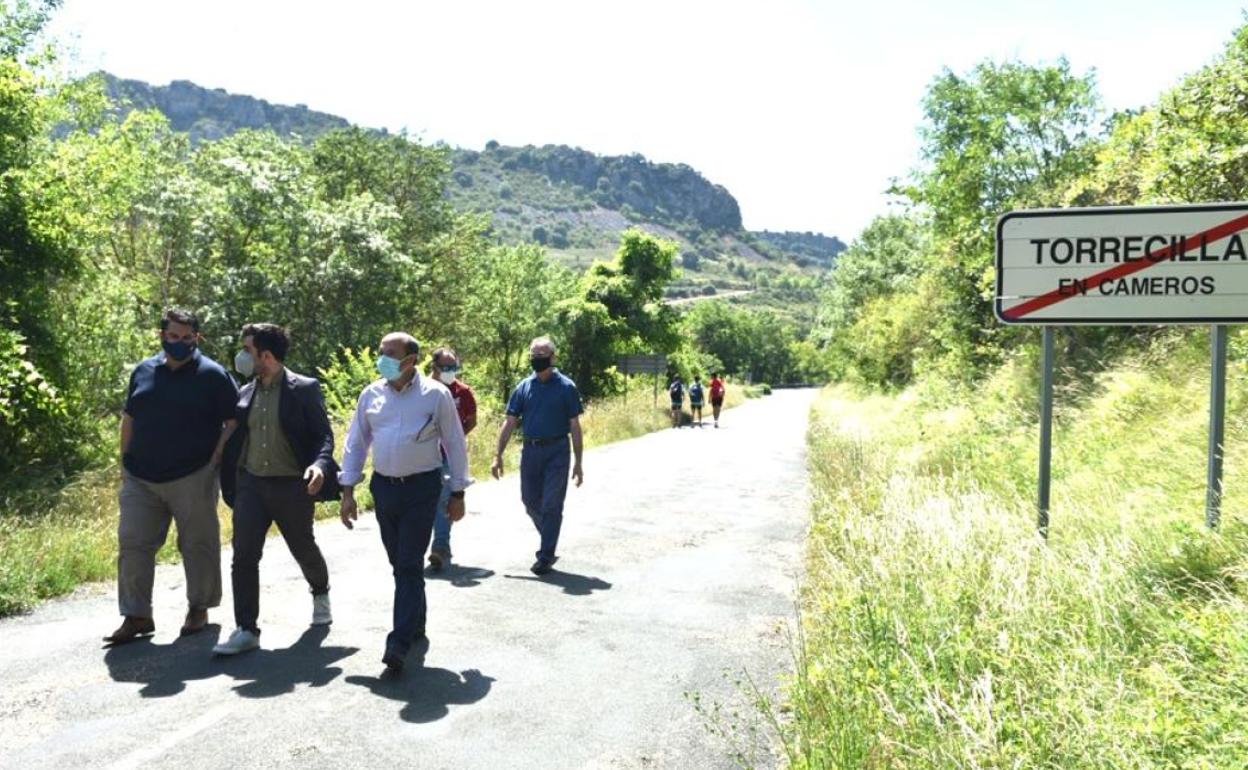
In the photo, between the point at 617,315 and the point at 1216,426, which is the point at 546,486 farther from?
the point at 617,315

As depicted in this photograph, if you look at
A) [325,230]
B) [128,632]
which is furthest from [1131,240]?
[325,230]

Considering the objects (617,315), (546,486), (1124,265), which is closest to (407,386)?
(546,486)

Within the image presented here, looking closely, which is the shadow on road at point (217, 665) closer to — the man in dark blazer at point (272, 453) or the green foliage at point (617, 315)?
the man in dark blazer at point (272, 453)

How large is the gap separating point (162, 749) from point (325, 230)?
2971 cm

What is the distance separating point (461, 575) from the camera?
7.87m

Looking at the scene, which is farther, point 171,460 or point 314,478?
point 171,460

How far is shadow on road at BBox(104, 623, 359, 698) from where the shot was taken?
16.2ft

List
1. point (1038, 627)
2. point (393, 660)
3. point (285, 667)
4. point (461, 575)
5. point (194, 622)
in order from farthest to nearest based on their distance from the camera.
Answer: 1. point (461, 575)
2. point (194, 622)
3. point (285, 667)
4. point (393, 660)
5. point (1038, 627)

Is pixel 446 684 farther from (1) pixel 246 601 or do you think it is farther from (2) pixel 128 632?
(2) pixel 128 632

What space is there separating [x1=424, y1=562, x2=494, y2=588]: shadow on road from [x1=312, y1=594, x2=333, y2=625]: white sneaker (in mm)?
1403

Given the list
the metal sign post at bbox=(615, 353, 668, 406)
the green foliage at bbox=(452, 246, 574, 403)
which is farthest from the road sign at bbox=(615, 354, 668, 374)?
the green foliage at bbox=(452, 246, 574, 403)

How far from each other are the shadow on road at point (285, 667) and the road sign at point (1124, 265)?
462 centimetres

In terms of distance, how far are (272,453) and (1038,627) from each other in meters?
4.36

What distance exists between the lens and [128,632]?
5.70 m
